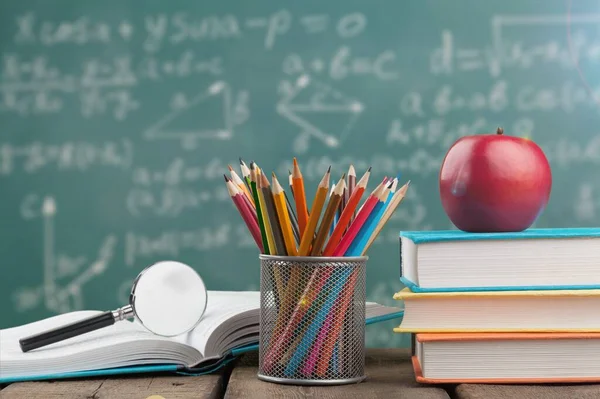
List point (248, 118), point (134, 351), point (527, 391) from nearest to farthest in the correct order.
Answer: point (527, 391) < point (134, 351) < point (248, 118)

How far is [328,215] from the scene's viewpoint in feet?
2.23

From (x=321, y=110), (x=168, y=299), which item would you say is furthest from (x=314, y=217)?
(x=321, y=110)

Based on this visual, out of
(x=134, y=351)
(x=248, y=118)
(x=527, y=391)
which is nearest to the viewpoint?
(x=527, y=391)

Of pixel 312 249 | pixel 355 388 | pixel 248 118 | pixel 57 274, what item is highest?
pixel 248 118

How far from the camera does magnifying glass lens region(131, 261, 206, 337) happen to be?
0.80 metres

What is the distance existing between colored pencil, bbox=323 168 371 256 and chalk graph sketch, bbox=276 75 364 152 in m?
1.78

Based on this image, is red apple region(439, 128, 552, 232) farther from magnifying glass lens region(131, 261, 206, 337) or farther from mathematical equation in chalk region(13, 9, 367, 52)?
mathematical equation in chalk region(13, 9, 367, 52)

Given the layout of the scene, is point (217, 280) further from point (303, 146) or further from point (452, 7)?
point (452, 7)

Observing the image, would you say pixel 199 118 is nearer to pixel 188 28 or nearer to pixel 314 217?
pixel 188 28

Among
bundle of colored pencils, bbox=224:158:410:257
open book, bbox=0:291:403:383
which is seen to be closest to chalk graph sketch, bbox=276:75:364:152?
open book, bbox=0:291:403:383

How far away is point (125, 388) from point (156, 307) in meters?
0.13

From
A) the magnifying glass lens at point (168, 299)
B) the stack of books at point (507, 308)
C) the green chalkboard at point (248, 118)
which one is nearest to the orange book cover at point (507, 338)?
the stack of books at point (507, 308)

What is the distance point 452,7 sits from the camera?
2.47m

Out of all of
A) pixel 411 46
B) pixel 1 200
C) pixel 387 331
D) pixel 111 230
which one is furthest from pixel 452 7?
pixel 1 200
